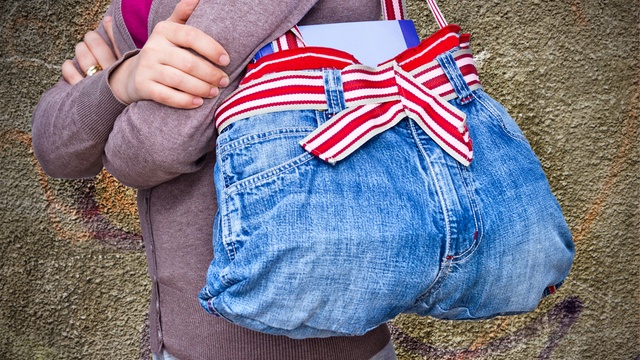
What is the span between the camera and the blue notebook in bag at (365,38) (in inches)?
23.8

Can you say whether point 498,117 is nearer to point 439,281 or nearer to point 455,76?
point 455,76

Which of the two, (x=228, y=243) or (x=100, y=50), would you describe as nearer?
(x=228, y=243)

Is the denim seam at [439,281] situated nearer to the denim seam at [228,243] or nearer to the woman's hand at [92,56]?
the denim seam at [228,243]

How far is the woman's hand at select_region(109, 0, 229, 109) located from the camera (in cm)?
56

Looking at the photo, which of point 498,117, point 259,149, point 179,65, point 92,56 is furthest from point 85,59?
point 498,117

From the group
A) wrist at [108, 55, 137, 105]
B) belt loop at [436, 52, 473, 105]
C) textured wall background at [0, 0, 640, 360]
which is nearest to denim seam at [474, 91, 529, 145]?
belt loop at [436, 52, 473, 105]

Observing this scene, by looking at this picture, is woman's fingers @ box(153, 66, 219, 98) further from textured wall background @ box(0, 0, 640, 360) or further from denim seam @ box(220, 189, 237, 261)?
textured wall background @ box(0, 0, 640, 360)

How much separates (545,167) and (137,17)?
1.11 metres

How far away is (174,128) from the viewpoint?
22.5 inches

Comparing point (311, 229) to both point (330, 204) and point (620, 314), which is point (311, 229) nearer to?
point (330, 204)

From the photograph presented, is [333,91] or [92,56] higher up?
[333,91]

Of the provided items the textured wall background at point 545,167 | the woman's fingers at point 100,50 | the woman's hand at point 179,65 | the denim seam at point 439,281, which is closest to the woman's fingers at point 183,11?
the woman's hand at point 179,65

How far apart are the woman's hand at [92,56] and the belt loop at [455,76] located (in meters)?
0.41

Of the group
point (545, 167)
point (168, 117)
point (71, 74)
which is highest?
point (168, 117)
